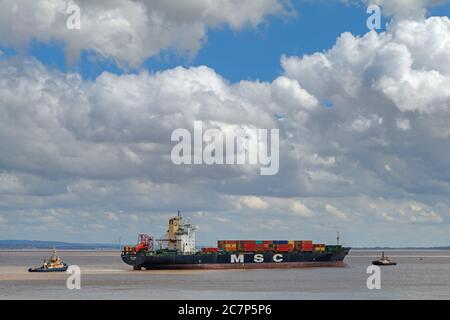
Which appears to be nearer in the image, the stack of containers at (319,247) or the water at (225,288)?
the water at (225,288)

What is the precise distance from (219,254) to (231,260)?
2.91m

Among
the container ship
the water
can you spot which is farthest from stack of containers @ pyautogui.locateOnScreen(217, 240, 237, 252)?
the water

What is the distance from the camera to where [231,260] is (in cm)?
14388

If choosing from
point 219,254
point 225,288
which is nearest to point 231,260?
point 219,254

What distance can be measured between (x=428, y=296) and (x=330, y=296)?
13699 millimetres

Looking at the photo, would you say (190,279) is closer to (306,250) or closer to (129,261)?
(129,261)

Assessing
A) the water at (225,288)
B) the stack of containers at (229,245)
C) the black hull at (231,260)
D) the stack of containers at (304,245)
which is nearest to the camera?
the water at (225,288)

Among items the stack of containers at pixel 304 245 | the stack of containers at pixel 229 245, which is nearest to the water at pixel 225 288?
the stack of containers at pixel 229 245

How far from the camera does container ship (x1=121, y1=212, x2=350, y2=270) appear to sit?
14000 centimetres

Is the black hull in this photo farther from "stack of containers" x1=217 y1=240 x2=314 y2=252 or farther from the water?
the water

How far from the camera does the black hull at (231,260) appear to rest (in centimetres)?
13950

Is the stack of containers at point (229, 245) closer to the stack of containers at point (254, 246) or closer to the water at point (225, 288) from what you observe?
the stack of containers at point (254, 246)

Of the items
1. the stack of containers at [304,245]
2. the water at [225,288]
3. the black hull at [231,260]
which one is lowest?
the water at [225,288]
